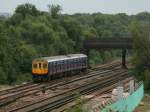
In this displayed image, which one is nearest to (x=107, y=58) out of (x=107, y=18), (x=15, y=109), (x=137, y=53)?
(x=107, y=18)

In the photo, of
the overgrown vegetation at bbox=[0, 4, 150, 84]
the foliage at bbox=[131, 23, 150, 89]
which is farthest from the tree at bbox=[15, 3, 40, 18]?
the foliage at bbox=[131, 23, 150, 89]

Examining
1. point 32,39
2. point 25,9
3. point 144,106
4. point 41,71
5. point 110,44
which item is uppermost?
point 25,9

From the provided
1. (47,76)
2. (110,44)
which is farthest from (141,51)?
(110,44)

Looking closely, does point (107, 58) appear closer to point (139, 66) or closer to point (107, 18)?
point (107, 18)

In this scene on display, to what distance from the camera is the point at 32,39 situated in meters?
74.2

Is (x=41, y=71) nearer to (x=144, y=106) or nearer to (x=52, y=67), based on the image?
(x=52, y=67)

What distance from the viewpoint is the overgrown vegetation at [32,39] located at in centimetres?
5630

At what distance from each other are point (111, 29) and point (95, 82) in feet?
269

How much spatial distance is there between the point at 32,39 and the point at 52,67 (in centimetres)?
2418

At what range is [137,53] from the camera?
45469 mm

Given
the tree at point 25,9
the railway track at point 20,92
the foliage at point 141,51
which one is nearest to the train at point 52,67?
the railway track at point 20,92

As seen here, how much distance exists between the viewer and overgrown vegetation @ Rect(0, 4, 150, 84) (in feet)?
185

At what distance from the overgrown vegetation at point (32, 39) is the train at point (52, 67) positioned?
3.82 metres

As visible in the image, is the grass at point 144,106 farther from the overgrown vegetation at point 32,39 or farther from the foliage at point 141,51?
the overgrown vegetation at point 32,39
